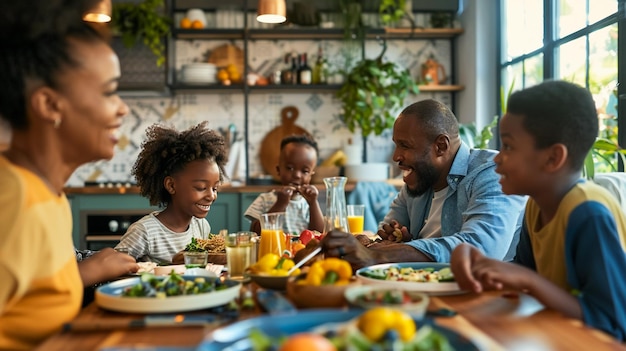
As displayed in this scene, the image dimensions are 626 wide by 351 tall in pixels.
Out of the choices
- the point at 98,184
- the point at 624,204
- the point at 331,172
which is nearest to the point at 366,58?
the point at 331,172

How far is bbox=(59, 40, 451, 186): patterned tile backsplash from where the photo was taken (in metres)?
5.95

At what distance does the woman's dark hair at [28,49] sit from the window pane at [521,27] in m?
3.91

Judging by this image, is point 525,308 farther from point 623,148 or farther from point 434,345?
point 623,148

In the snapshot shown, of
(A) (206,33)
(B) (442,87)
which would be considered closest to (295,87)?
(A) (206,33)

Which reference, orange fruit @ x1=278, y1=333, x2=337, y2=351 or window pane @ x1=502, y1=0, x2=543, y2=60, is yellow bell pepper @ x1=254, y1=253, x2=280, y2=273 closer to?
orange fruit @ x1=278, y1=333, x2=337, y2=351

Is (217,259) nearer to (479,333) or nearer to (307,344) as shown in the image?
(479,333)

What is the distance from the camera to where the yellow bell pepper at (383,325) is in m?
0.96

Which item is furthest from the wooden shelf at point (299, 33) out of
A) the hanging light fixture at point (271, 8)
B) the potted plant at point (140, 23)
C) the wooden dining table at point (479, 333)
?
the wooden dining table at point (479, 333)

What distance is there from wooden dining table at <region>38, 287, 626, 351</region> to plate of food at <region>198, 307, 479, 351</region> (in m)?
0.07

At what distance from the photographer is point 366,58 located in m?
5.98

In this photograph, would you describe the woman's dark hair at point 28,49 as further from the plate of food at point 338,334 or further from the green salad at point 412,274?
the green salad at point 412,274

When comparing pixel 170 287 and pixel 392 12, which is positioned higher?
pixel 392 12

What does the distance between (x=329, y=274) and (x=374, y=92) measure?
14.1 ft

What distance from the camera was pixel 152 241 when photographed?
271 cm
